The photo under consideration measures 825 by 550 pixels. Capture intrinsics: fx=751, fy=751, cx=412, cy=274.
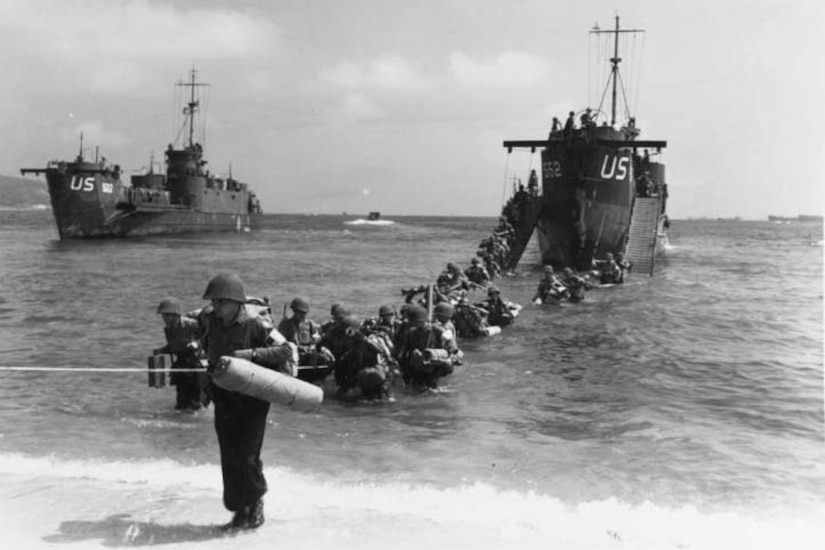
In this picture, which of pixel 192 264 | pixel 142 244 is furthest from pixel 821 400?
pixel 142 244

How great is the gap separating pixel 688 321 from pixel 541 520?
13947 millimetres

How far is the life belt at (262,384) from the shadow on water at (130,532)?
967 mm

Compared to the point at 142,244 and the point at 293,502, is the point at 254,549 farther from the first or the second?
the point at 142,244

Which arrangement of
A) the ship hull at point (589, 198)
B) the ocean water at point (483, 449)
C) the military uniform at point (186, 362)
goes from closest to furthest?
1. the ocean water at point (483, 449)
2. the military uniform at point (186, 362)
3. the ship hull at point (589, 198)

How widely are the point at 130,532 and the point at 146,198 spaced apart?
58091 mm

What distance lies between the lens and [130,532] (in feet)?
16.4

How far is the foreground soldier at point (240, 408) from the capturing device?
5.14 meters

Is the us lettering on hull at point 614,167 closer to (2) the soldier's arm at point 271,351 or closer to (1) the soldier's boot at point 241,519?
(2) the soldier's arm at point 271,351

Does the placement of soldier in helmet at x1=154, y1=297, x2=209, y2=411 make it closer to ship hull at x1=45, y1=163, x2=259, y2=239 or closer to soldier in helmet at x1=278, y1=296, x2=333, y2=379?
soldier in helmet at x1=278, y1=296, x2=333, y2=379

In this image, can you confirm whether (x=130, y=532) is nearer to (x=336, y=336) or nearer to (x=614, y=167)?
(x=336, y=336)

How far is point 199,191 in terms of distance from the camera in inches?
2616

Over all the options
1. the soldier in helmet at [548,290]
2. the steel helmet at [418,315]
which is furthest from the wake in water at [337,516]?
the soldier in helmet at [548,290]

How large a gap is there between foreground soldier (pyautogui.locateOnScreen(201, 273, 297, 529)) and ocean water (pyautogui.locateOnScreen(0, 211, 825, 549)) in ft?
0.73

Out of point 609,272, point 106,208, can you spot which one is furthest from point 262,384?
point 106,208
